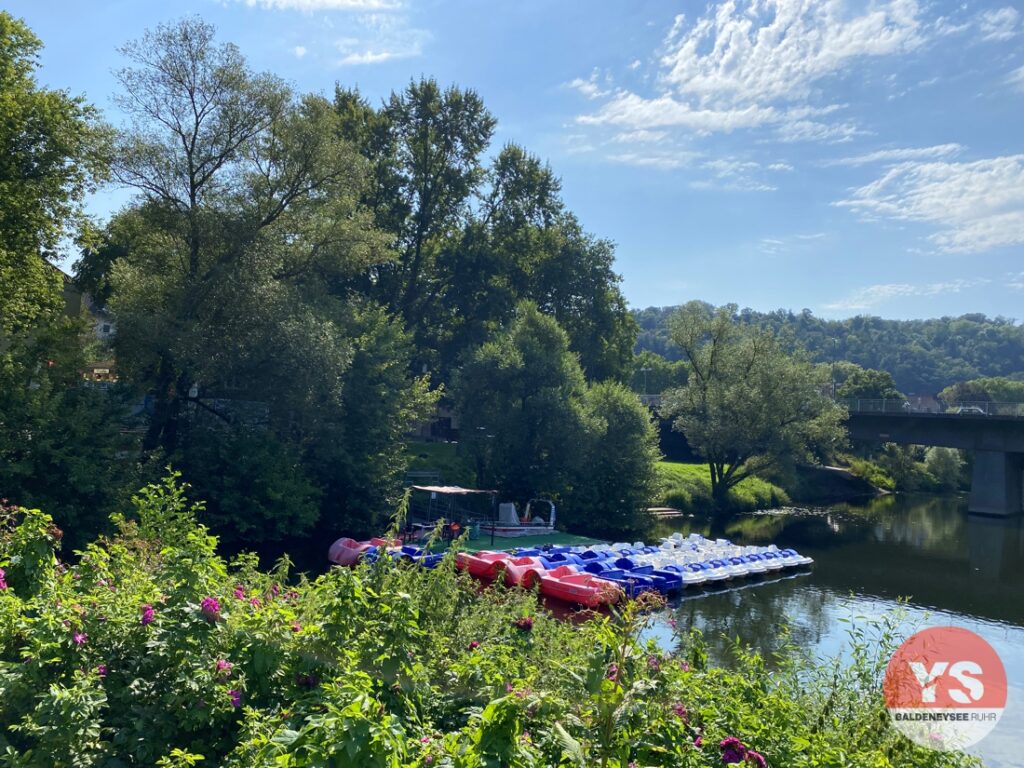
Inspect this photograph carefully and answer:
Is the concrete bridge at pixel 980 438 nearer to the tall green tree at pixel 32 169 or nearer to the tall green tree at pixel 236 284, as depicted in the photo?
the tall green tree at pixel 236 284

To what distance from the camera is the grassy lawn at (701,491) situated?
41906mm

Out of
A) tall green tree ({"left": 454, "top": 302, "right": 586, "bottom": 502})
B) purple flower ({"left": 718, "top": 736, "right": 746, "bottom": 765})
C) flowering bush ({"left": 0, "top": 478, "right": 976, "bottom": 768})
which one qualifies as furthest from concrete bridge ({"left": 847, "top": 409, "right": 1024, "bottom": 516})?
purple flower ({"left": 718, "top": 736, "right": 746, "bottom": 765})

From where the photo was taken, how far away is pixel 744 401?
131ft

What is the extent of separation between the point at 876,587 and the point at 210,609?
2512 centimetres

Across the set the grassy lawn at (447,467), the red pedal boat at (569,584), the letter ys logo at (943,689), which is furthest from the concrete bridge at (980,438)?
the letter ys logo at (943,689)

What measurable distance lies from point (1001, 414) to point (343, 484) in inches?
1513

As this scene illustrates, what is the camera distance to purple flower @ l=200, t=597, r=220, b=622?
5.45 metres

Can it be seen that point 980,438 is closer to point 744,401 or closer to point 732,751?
point 744,401

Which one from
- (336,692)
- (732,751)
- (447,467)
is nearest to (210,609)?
(336,692)

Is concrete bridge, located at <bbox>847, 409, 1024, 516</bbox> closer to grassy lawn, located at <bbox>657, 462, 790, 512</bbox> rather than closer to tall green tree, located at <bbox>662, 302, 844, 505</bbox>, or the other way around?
grassy lawn, located at <bbox>657, 462, 790, 512</bbox>

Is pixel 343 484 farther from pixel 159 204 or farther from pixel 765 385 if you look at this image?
pixel 765 385

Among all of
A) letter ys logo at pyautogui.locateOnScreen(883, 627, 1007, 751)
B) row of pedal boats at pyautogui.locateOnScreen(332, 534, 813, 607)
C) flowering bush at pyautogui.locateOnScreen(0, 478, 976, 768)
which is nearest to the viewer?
flowering bush at pyautogui.locateOnScreen(0, 478, 976, 768)

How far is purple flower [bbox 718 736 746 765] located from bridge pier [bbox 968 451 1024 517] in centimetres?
4753

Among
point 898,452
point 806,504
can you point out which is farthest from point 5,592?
point 898,452
